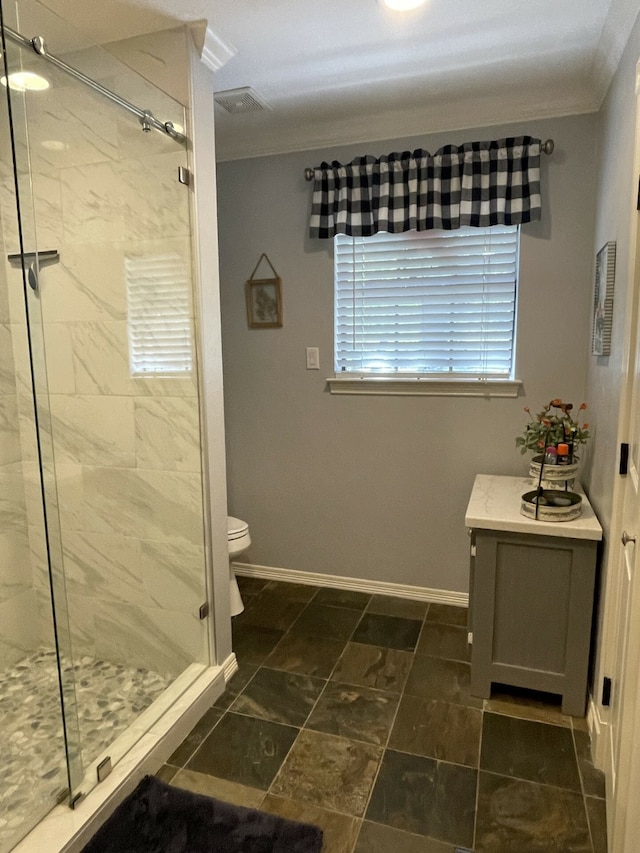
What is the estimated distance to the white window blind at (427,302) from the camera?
2.72 meters

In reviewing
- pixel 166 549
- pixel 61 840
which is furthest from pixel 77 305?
pixel 61 840

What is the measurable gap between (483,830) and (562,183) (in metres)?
2.55

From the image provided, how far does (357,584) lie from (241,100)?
8.26ft

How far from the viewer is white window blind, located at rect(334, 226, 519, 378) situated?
8.93 feet

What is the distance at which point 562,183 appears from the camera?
2.54 meters

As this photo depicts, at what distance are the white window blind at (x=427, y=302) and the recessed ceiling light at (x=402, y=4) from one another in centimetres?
105

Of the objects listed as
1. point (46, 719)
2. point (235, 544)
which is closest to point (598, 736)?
point (235, 544)

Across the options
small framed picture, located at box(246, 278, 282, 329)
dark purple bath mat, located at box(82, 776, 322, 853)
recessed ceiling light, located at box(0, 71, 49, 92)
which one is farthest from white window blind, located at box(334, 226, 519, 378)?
dark purple bath mat, located at box(82, 776, 322, 853)

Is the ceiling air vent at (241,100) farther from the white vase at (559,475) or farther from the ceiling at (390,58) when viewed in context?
the white vase at (559,475)

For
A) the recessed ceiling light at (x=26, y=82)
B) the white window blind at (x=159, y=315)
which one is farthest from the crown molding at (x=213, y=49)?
the white window blind at (x=159, y=315)

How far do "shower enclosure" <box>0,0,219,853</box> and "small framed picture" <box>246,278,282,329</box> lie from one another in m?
0.95

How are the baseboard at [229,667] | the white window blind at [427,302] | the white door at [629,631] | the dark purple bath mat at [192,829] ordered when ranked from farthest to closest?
the white window blind at [427,302] → the baseboard at [229,667] → the dark purple bath mat at [192,829] → the white door at [629,631]

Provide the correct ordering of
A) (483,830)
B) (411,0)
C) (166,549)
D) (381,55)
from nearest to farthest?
(483,830) < (411,0) < (381,55) < (166,549)

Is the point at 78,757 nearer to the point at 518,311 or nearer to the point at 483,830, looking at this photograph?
the point at 483,830
